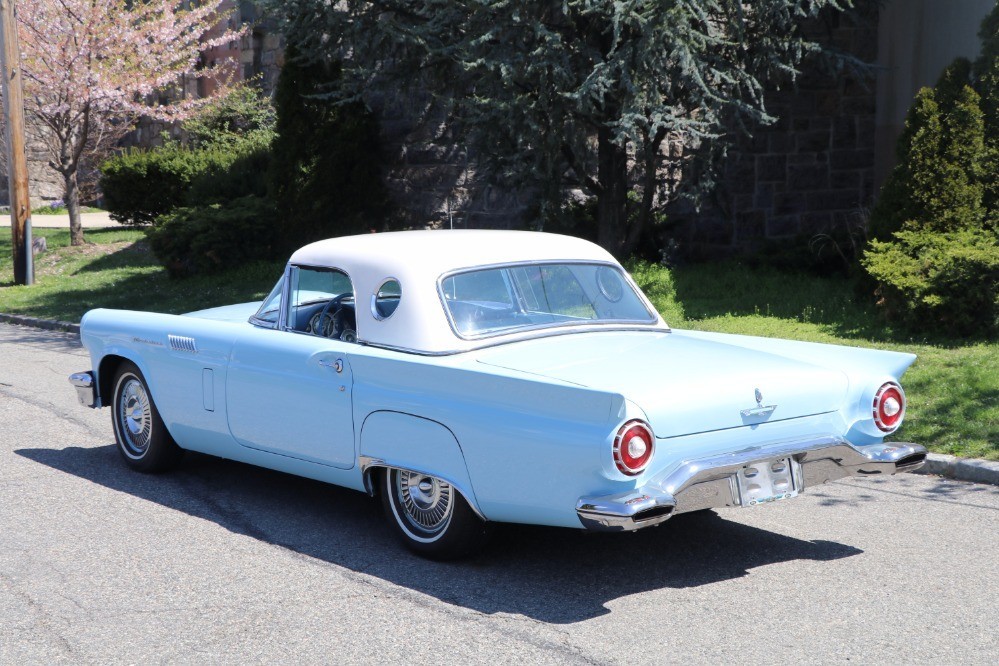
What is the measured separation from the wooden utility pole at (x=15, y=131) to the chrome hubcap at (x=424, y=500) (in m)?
14.3

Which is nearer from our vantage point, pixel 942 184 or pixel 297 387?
pixel 297 387

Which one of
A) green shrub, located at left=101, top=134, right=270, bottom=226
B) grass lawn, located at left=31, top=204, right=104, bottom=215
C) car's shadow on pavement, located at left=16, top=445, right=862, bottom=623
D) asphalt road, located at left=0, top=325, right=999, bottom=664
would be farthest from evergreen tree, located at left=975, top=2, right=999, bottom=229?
grass lawn, located at left=31, top=204, right=104, bottom=215

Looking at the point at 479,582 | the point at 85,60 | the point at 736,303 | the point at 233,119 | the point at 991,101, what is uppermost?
the point at 85,60

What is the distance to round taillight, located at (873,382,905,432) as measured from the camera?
5.52 m

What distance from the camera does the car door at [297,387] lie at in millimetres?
5734

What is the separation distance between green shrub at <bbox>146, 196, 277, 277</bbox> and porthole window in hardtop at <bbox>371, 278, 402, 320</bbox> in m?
12.3

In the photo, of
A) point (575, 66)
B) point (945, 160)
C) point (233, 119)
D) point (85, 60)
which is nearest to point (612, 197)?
point (575, 66)

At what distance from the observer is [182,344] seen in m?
6.73

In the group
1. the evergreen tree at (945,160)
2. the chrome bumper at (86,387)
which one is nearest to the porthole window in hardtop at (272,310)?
the chrome bumper at (86,387)

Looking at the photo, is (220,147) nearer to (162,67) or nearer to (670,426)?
(162,67)

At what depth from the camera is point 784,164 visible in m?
15.7

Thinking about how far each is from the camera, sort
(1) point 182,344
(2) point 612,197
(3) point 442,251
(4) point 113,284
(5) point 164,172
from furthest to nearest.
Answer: (5) point 164,172 < (4) point 113,284 < (2) point 612,197 < (1) point 182,344 < (3) point 442,251

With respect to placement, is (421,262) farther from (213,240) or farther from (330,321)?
(213,240)

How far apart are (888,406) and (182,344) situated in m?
3.87
